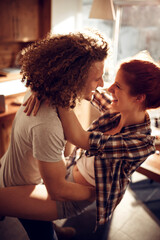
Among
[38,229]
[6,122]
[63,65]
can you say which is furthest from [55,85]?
[6,122]

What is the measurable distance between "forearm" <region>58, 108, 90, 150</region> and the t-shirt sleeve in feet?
0.17

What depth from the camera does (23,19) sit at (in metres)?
3.08

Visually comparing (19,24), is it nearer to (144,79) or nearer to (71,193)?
(144,79)

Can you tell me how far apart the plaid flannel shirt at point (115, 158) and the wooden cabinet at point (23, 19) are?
2385mm

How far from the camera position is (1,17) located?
9.19 feet

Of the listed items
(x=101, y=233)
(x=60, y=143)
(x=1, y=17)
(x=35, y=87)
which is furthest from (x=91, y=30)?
(x=1, y=17)

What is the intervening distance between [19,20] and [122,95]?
240 cm

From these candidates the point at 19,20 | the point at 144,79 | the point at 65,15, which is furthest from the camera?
the point at 65,15

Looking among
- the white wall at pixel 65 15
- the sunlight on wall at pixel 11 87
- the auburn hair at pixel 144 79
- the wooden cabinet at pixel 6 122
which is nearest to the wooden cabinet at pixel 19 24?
the white wall at pixel 65 15

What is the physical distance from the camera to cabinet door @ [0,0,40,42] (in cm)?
285

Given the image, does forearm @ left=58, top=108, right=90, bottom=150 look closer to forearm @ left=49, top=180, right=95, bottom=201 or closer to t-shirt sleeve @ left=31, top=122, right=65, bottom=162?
t-shirt sleeve @ left=31, top=122, right=65, bottom=162

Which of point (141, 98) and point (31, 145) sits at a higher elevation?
point (141, 98)

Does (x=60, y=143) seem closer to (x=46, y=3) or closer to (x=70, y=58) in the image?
(x=70, y=58)

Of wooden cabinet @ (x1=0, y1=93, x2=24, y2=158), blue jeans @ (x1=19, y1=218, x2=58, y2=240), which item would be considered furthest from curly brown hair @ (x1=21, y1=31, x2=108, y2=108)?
wooden cabinet @ (x1=0, y1=93, x2=24, y2=158)
